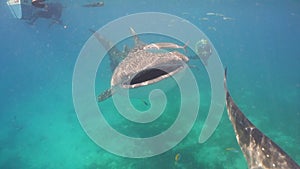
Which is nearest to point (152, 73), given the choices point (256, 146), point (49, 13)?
point (256, 146)

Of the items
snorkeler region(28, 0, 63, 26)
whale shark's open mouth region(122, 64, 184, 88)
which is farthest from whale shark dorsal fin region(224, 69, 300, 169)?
snorkeler region(28, 0, 63, 26)

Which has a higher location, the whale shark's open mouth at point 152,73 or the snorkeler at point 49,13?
the whale shark's open mouth at point 152,73

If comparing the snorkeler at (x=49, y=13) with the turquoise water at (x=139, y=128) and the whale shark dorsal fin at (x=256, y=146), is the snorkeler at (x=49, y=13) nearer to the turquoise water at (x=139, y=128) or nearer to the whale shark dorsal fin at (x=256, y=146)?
the turquoise water at (x=139, y=128)

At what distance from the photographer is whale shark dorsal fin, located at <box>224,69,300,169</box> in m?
2.84

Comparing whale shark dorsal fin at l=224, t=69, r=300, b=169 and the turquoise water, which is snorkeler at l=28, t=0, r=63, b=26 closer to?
the turquoise water

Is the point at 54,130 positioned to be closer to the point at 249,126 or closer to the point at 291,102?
the point at 249,126

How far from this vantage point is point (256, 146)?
9.84 ft

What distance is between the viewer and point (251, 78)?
758 inches

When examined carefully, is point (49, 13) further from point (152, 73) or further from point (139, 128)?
point (152, 73)

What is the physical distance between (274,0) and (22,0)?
43474 mm

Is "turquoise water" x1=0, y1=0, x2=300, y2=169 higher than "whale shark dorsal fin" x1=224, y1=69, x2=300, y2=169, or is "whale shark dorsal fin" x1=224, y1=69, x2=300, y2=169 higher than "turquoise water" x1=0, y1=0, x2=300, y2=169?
"whale shark dorsal fin" x1=224, y1=69, x2=300, y2=169

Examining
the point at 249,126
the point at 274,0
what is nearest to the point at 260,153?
the point at 249,126

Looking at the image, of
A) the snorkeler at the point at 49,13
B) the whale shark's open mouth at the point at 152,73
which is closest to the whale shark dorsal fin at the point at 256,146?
the whale shark's open mouth at the point at 152,73

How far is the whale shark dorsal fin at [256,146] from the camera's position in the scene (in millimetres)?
2836
